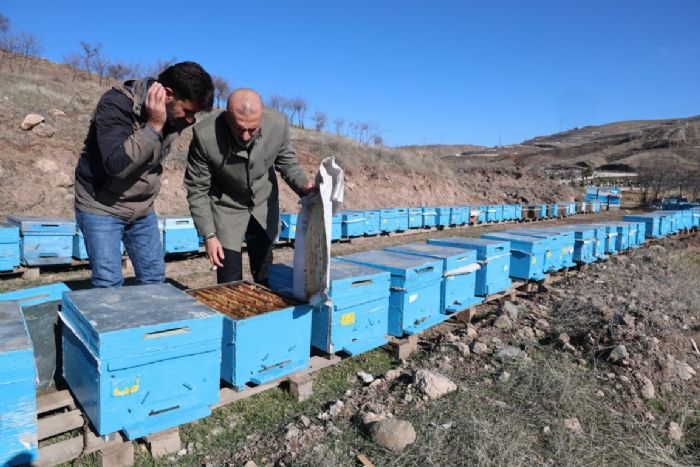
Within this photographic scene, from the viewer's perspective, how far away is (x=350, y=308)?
3.39 metres

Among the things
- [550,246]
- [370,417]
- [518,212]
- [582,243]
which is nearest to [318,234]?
[370,417]

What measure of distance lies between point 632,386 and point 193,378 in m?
3.39

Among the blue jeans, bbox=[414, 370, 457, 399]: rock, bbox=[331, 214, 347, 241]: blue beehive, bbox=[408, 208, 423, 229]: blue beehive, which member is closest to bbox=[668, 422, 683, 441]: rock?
bbox=[414, 370, 457, 399]: rock

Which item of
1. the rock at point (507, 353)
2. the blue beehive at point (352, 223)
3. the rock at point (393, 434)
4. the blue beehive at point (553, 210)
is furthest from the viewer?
the blue beehive at point (553, 210)

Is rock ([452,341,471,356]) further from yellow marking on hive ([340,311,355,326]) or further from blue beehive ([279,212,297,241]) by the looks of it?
blue beehive ([279,212,297,241])

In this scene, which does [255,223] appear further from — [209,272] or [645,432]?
[209,272]

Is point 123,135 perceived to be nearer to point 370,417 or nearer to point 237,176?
point 237,176

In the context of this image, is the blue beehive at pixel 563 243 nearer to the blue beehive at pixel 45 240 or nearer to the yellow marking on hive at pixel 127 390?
the yellow marking on hive at pixel 127 390

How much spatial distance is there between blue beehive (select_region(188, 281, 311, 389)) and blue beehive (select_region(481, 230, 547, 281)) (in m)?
3.88

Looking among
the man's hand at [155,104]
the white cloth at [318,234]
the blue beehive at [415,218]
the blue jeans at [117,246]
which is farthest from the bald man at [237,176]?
the blue beehive at [415,218]

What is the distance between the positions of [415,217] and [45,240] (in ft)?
34.5

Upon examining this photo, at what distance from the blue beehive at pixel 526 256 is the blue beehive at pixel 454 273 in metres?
1.45

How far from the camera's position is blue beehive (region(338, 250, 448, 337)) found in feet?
12.5

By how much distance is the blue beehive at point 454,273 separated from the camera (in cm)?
442
